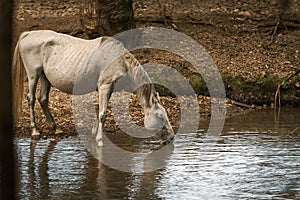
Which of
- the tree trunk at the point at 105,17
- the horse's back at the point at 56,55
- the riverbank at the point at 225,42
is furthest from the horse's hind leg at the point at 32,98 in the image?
the tree trunk at the point at 105,17

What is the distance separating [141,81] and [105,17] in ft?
16.4

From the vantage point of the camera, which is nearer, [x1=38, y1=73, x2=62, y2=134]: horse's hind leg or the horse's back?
the horse's back

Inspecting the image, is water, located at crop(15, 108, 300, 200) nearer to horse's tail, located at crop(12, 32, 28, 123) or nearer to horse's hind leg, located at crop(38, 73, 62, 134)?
horse's hind leg, located at crop(38, 73, 62, 134)

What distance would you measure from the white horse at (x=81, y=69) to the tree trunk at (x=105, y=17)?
385cm

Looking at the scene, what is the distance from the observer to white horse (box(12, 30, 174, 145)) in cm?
938

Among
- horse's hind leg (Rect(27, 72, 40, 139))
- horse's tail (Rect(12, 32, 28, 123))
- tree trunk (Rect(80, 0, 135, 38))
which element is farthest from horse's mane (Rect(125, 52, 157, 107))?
tree trunk (Rect(80, 0, 135, 38))

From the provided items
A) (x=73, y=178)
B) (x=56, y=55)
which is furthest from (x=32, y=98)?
(x=73, y=178)

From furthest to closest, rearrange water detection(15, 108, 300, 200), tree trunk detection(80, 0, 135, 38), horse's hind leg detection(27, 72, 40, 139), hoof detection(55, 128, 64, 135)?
tree trunk detection(80, 0, 135, 38)
hoof detection(55, 128, 64, 135)
horse's hind leg detection(27, 72, 40, 139)
water detection(15, 108, 300, 200)

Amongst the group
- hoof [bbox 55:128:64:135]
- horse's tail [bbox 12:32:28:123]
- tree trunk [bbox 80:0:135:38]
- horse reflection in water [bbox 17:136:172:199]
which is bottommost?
hoof [bbox 55:128:64:135]

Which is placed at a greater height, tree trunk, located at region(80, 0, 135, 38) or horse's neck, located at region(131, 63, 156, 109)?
tree trunk, located at region(80, 0, 135, 38)

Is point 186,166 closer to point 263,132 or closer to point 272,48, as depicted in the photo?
point 263,132

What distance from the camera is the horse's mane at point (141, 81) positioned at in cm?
932

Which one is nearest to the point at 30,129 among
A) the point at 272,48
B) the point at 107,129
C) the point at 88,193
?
the point at 107,129

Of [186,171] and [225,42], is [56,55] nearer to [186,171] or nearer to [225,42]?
[186,171]
